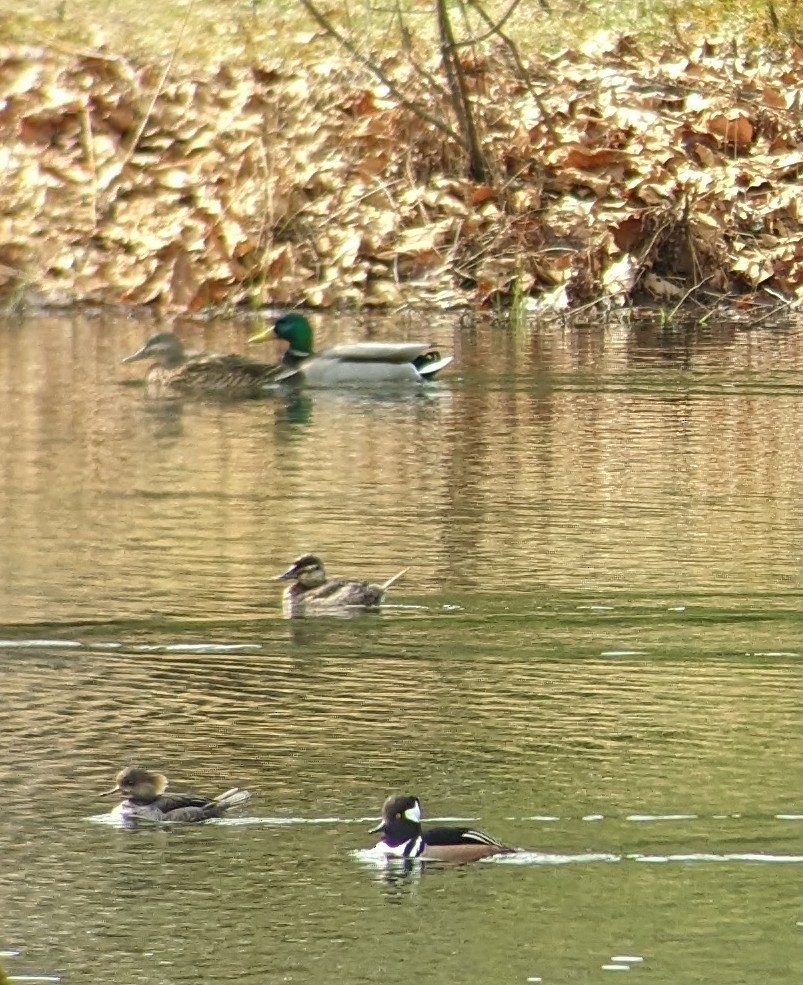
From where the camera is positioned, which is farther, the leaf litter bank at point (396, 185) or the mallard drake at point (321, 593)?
the leaf litter bank at point (396, 185)

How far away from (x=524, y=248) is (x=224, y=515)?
1168cm

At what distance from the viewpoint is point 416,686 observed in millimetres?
8680

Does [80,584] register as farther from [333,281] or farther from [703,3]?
[703,3]

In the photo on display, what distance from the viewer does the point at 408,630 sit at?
9.62 metres

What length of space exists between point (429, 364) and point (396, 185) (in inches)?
277

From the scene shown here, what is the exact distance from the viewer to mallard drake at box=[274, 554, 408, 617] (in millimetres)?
9781

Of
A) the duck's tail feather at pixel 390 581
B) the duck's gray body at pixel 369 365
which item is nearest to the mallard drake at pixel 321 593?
the duck's tail feather at pixel 390 581

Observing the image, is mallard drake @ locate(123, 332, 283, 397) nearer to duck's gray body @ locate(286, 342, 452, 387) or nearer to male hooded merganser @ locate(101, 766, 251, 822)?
duck's gray body @ locate(286, 342, 452, 387)

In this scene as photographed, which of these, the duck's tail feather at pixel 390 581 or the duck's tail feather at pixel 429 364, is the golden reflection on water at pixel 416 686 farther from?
the duck's tail feather at pixel 429 364

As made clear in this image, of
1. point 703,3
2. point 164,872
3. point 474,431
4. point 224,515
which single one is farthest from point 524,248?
point 164,872

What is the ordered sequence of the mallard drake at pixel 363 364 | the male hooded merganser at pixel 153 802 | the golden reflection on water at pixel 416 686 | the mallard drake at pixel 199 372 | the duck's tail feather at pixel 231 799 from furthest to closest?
A: the mallard drake at pixel 363 364
the mallard drake at pixel 199 372
the duck's tail feather at pixel 231 799
the male hooded merganser at pixel 153 802
the golden reflection on water at pixel 416 686

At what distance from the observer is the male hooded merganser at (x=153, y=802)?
704cm

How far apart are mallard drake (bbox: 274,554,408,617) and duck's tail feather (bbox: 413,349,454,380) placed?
26.3ft

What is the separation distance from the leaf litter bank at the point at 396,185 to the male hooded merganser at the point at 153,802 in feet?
52.4
